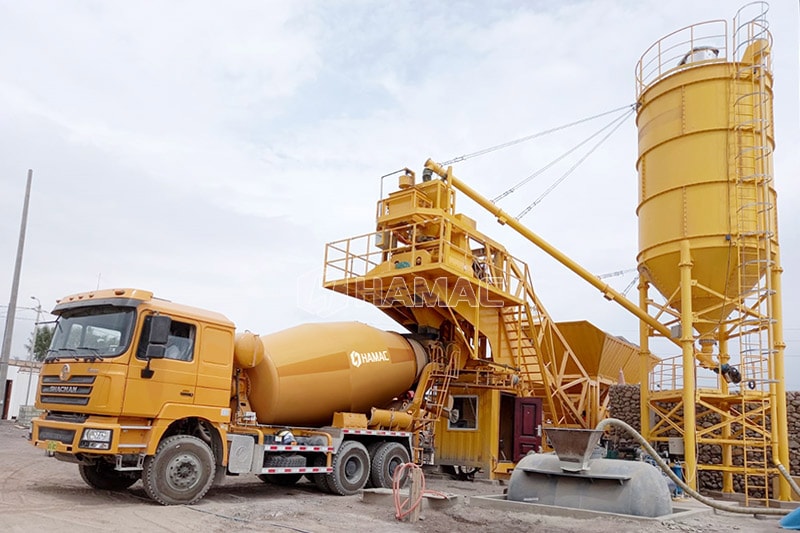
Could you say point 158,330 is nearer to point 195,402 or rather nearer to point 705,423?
point 195,402

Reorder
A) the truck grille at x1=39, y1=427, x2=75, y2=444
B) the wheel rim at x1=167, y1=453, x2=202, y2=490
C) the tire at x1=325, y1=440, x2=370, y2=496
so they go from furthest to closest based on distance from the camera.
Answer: the tire at x1=325, y1=440, x2=370, y2=496 → the wheel rim at x1=167, y1=453, x2=202, y2=490 → the truck grille at x1=39, y1=427, x2=75, y2=444

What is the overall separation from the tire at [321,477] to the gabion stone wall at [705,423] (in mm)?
10503

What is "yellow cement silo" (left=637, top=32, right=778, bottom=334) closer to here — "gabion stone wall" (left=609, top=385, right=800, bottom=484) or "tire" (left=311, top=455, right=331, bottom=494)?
"gabion stone wall" (left=609, top=385, right=800, bottom=484)

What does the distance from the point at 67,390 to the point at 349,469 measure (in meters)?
5.43

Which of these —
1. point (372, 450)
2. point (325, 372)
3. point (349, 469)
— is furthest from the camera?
point (372, 450)

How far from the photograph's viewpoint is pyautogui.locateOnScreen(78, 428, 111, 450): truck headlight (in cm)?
952

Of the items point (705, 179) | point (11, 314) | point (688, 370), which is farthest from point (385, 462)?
point (11, 314)

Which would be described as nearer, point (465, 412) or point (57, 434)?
point (57, 434)

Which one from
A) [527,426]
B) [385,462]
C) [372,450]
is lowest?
[385,462]

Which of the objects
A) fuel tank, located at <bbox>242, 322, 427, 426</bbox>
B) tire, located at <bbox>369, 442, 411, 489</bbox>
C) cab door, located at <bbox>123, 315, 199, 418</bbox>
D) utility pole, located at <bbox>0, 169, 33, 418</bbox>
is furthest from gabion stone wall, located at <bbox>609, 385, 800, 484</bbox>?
utility pole, located at <bbox>0, 169, 33, 418</bbox>

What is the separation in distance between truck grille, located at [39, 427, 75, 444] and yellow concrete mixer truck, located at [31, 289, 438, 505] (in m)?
0.02

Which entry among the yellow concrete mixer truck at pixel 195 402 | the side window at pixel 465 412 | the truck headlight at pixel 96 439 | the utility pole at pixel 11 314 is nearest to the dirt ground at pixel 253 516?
the yellow concrete mixer truck at pixel 195 402

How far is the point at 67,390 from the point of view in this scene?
10125 mm

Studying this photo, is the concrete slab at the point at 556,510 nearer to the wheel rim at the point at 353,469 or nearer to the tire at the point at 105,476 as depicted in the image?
the wheel rim at the point at 353,469
